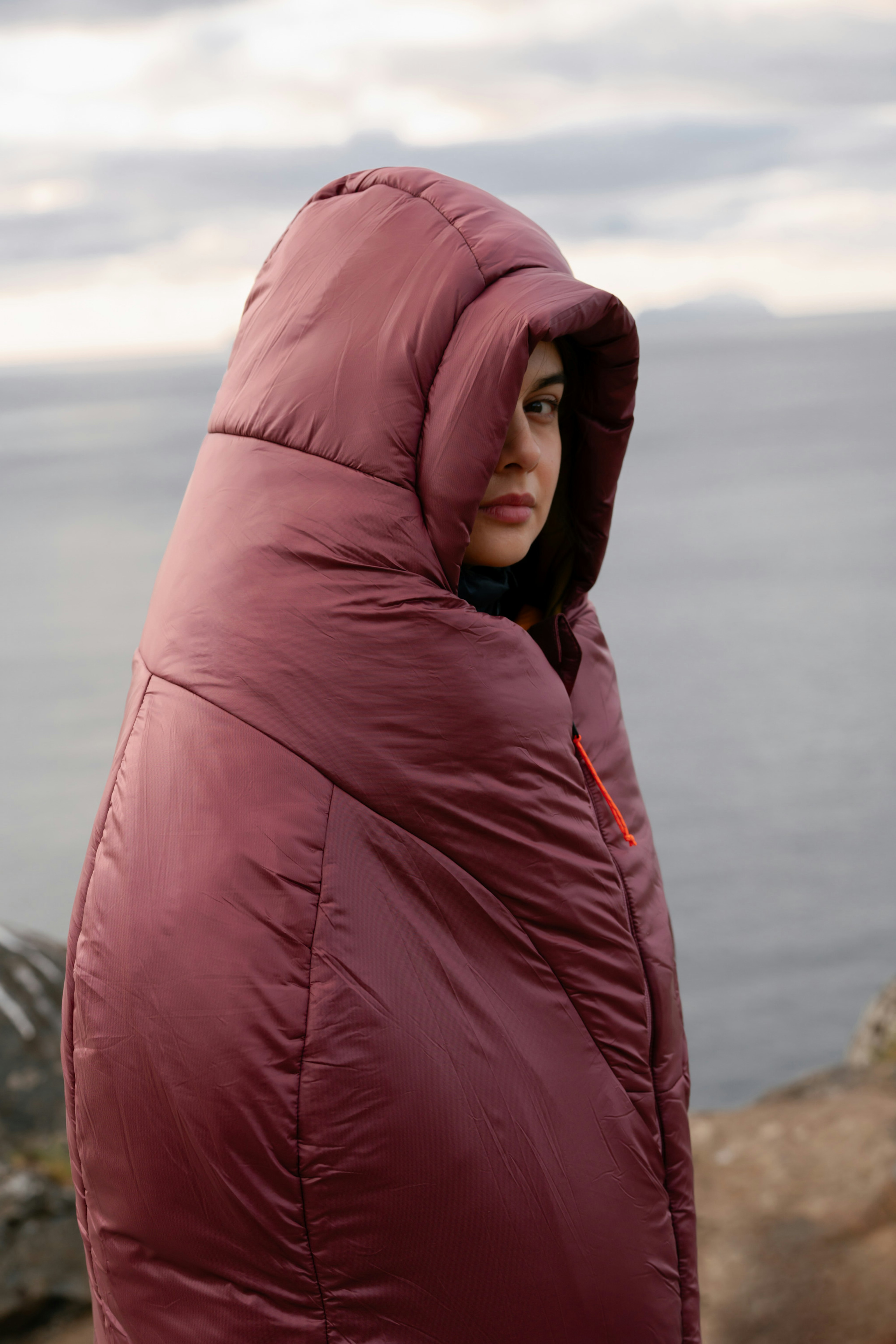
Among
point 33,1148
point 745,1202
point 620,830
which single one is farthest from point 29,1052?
point 620,830

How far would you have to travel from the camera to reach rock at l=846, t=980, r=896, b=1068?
388 centimetres

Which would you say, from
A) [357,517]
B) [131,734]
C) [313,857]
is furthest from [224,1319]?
[357,517]

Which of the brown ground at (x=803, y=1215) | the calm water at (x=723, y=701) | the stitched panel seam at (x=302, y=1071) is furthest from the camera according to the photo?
the calm water at (x=723, y=701)

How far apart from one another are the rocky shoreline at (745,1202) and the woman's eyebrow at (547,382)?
7.28ft

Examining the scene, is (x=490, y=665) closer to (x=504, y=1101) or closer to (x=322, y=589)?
(x=322, y=589)

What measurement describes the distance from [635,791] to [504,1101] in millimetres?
492

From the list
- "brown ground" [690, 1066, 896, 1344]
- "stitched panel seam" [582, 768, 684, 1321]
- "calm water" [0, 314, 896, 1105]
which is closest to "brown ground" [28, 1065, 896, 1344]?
"brown ground" [690, 1066, 896, 1344]

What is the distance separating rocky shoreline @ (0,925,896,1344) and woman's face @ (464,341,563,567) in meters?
2.09

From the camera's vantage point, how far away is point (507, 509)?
1.43 m

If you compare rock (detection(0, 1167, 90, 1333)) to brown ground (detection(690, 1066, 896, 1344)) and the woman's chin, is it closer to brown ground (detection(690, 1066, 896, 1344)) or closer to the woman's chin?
brown ground (detection(690, 1066, 896, 1344))

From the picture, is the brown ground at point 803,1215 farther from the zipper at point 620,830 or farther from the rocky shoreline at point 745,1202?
the zipper at point 620,830

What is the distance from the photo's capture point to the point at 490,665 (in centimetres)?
124

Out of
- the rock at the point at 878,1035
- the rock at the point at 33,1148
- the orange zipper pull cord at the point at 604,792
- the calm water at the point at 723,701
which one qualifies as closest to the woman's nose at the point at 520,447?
the orange zipper pull cord at the point at 604,792

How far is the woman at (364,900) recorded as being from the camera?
1.13 m
